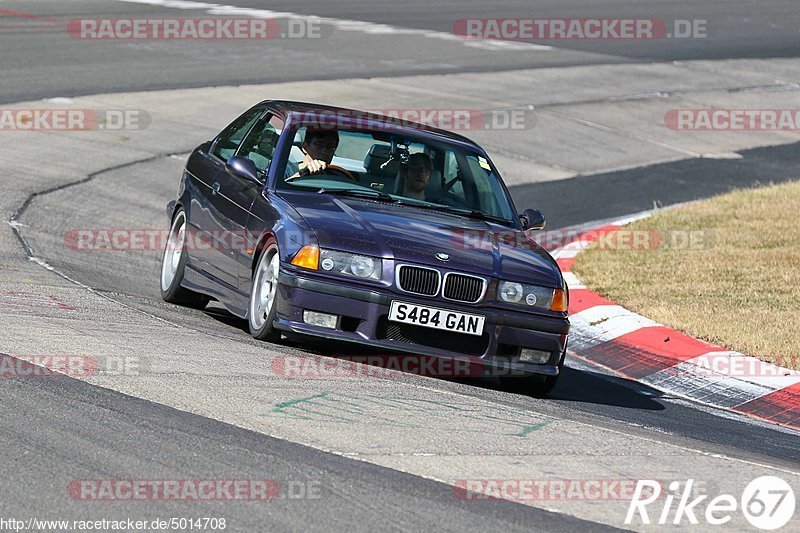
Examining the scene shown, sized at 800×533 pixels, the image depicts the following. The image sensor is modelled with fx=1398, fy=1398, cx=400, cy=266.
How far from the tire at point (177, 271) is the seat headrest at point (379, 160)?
1586mm

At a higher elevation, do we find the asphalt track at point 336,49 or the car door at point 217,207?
the asphalt track at point 336,49

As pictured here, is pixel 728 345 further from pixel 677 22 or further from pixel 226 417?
pixel 677 22

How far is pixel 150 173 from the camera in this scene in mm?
15000

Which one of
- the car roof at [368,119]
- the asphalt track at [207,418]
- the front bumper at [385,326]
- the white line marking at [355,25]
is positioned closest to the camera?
the asphalt track at [207,418]

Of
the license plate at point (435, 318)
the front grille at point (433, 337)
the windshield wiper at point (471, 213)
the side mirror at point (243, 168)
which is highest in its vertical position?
the side mirror at point (243, 168)

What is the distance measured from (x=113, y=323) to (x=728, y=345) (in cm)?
429

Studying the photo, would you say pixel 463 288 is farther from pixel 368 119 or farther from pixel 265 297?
Result: pixel 368 119

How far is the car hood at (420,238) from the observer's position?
779 centimetres

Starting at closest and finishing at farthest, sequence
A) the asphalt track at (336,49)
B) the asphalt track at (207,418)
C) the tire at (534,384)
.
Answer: the asphalt track at (207,418)
the tire at (534,384)
the asphalt track at (336,49)

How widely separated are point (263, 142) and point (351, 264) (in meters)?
1.89

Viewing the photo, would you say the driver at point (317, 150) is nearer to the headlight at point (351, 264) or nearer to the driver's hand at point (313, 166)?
the driver's hand at point (313, 166)

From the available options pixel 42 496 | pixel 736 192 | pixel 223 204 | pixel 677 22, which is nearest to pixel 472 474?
pixel 42 496

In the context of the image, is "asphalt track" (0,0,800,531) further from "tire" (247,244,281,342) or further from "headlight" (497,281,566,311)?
"headlight" (497,281,566,311)

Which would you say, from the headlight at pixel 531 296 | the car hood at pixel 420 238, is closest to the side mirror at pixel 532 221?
the car hood at pixel 420 238
